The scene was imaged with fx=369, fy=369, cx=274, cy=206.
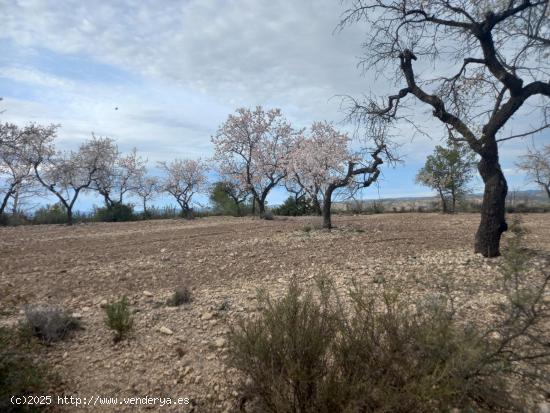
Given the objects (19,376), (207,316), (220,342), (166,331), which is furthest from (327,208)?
(19,376)

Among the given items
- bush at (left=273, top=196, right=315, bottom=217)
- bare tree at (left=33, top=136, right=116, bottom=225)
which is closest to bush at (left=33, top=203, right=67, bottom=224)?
bare tree at (left=33, top=136, right=116, bottom=225)

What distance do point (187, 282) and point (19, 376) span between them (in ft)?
9.42

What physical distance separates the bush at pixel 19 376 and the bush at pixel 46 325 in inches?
14.4

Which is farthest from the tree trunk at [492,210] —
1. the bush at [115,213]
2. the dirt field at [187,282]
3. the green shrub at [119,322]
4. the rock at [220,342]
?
the bush at [115,213]

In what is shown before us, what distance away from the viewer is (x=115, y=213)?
25188mm

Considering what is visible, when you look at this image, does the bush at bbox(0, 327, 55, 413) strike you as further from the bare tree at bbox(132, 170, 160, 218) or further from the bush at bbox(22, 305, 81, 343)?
the bare tree at bbox(132, 170, 160, 218)

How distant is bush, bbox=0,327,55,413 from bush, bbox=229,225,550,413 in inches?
61.5

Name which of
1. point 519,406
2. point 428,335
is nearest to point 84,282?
point 428,335

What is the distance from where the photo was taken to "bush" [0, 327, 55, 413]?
8.51 ft

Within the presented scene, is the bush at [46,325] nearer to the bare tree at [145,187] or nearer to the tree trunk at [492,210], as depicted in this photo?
the tree trunk at [492,210]

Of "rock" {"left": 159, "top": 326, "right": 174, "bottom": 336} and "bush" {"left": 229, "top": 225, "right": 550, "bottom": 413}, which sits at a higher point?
"bush" {"left": 229, "top": 225, "right": 550, "bottom": 413}

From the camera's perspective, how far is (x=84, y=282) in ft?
18.7

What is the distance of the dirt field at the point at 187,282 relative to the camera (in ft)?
10.2

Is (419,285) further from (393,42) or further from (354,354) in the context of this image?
(393,42)
